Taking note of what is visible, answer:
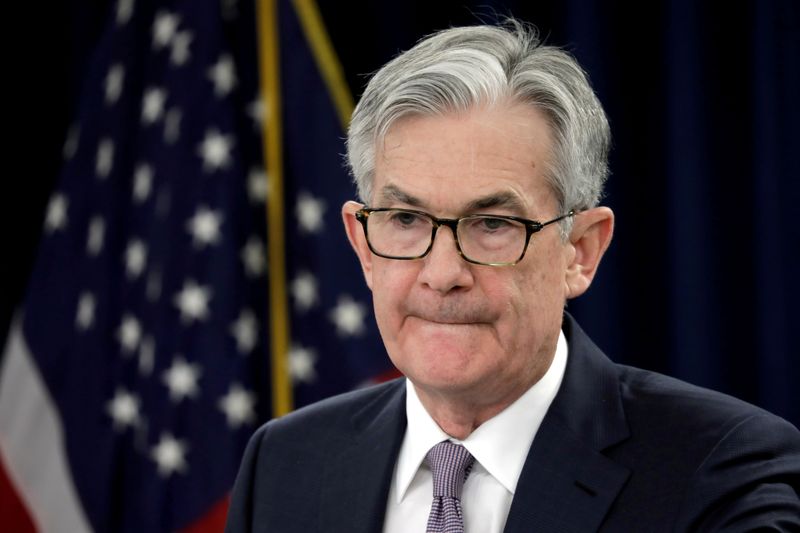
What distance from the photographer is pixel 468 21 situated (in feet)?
11.9

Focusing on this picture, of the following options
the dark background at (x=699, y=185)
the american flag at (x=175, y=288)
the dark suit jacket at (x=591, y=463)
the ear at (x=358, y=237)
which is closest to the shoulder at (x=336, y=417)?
the dark suit jacket at (x=591, y=463)

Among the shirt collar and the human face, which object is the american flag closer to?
the shirt collar

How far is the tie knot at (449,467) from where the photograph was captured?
Result: 1729 millimetres

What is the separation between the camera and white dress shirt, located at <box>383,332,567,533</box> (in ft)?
5.67

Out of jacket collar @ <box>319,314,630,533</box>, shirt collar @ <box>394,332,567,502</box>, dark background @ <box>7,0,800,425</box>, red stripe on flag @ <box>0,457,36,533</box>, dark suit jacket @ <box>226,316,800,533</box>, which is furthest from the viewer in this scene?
red stripe on flag @ <box>0,457,36,533</box>

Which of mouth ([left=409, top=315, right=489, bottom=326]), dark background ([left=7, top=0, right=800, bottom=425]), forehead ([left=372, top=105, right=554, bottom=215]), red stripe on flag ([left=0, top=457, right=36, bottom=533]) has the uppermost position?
forehead ([left=372, top=105, right=554, bottom=215])

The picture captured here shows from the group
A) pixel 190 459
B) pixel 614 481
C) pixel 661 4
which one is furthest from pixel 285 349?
pixel 614 481

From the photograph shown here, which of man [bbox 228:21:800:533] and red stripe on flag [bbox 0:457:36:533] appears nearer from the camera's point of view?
man [bbox 228:21:800:533]

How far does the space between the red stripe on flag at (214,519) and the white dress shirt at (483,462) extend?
56.9 inches

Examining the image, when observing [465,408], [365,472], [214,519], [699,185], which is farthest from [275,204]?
[465,408]

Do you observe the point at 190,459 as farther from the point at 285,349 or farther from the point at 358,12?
the point at 358,12

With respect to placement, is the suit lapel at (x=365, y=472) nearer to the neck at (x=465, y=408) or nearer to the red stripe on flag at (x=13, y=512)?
the neck at (x=465, y=408)

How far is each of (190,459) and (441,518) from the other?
1.67 meters

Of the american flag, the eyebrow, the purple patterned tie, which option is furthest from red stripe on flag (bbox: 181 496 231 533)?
the eyebrow
